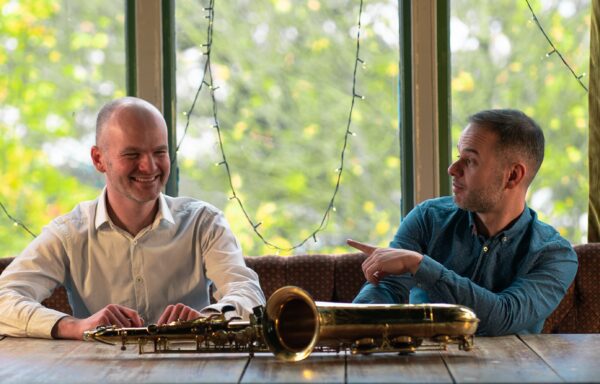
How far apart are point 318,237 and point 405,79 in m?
0.74

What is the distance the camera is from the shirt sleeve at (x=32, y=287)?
9.16 feet

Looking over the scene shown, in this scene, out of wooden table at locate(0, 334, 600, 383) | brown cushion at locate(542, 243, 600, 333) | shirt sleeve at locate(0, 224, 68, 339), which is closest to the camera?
wooden table at locate(0, 334, 600, 383)

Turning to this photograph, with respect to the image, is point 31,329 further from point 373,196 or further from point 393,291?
point 373,196

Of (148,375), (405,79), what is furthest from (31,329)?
(405,79)

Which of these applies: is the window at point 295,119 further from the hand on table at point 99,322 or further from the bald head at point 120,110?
the hand on table at point 99,322

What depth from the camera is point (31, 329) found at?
110 inches

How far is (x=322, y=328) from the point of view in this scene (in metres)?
2.31

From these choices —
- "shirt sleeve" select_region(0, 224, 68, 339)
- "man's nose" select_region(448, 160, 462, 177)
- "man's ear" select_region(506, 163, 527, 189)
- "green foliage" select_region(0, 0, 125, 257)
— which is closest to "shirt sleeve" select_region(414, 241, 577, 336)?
"man's ear" select_region(506, 163, 527, 189)

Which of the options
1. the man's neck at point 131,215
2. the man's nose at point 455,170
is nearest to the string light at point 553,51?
the man's nose at point 455,170

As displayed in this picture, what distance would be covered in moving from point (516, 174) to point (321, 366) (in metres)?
1.28

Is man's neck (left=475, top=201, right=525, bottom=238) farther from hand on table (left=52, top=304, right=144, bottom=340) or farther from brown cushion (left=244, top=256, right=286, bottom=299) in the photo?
hand on table (left=52, top=304, right=144, bottom=340)

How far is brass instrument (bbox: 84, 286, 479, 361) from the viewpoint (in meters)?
2.33

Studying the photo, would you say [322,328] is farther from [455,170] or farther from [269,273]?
[269,273]

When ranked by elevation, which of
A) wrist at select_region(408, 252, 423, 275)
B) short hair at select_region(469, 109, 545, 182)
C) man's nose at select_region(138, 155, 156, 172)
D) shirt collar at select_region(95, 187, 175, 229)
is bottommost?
wrist at select_region(408, 252, 423, 275)
